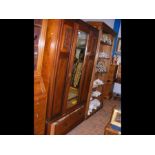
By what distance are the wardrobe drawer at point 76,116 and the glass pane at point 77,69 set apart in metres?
0.16

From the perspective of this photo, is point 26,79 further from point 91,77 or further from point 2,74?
point 91,77

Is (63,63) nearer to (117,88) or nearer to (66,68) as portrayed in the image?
(66,68)

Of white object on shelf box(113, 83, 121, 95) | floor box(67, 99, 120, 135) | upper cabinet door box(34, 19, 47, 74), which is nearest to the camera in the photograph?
upper cabinet door box(34, 19, 47, 74)

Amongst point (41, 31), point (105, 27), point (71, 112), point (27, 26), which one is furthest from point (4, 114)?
point (105, 27)

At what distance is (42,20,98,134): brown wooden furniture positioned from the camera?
176 cm

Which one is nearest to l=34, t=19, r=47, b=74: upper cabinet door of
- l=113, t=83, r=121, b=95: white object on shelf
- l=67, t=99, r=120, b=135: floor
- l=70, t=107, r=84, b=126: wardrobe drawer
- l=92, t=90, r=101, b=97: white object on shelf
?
l=70, t=107, r=84, b=126: wardrobe drawer

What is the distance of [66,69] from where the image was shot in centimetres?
202

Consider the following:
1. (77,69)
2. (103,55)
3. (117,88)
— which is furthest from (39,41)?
(117,88)

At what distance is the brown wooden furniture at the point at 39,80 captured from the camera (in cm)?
161

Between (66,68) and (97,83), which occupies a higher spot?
(66,68)

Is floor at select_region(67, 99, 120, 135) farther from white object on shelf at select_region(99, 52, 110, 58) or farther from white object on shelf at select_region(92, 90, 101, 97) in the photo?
white object on shelf at select_region(99, 52, 110, 58)

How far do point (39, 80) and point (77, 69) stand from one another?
2.48 feet

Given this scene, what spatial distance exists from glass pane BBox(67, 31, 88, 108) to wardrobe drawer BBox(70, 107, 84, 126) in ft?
0.54
